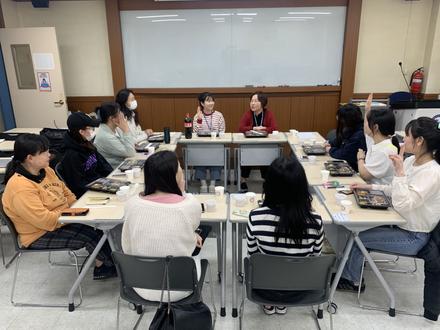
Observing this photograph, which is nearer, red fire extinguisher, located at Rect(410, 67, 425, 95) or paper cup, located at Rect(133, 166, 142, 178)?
paper cup, located at Rect(133, 166, 142, 178)

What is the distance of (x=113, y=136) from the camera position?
130 inches

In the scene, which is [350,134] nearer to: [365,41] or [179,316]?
[179,316]

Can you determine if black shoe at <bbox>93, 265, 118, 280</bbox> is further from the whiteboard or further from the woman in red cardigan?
the whiteboard

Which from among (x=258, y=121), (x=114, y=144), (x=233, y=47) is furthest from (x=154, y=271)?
(x=233, y=47)

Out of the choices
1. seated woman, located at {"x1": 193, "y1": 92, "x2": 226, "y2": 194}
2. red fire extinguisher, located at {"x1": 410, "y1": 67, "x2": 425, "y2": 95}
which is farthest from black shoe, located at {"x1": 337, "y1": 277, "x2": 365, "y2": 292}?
red fire extinguisher, located at {"x1": 410, "y1": 67, "x2": 425, "y2": 95}

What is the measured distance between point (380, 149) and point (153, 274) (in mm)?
1923

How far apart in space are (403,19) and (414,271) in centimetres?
413

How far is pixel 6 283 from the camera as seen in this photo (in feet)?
8.94

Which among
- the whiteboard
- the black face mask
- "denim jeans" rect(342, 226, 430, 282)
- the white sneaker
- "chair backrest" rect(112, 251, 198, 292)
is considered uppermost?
the whiteboard

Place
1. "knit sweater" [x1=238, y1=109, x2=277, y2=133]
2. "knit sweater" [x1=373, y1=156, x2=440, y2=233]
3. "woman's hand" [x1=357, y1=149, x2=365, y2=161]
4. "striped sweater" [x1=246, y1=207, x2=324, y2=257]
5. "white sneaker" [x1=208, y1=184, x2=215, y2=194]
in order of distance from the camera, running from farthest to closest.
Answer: "knit sweater" [x1=238, y1=109, x2=277, y2=133]
"white sneaker" [x1=208, y1=184, x2=215, y2=194]
"woman's hand" [x1=357, y1=149, x2=365, y2=161]
"knit sweater" [x1=373, y1=156, x2=440, y2=233]
"striped sweater" [x1=246, y1=207, x2=324, y2=257]

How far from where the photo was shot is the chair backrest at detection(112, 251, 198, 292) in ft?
5.49

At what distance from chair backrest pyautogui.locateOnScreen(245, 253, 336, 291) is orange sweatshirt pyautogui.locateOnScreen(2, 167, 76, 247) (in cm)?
137

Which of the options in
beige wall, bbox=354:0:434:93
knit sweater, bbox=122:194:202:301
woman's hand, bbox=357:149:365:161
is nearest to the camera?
knit sweater, bbox=122:194:202:301

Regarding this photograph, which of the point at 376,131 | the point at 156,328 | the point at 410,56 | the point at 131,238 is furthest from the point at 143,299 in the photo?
the point at 410,56
